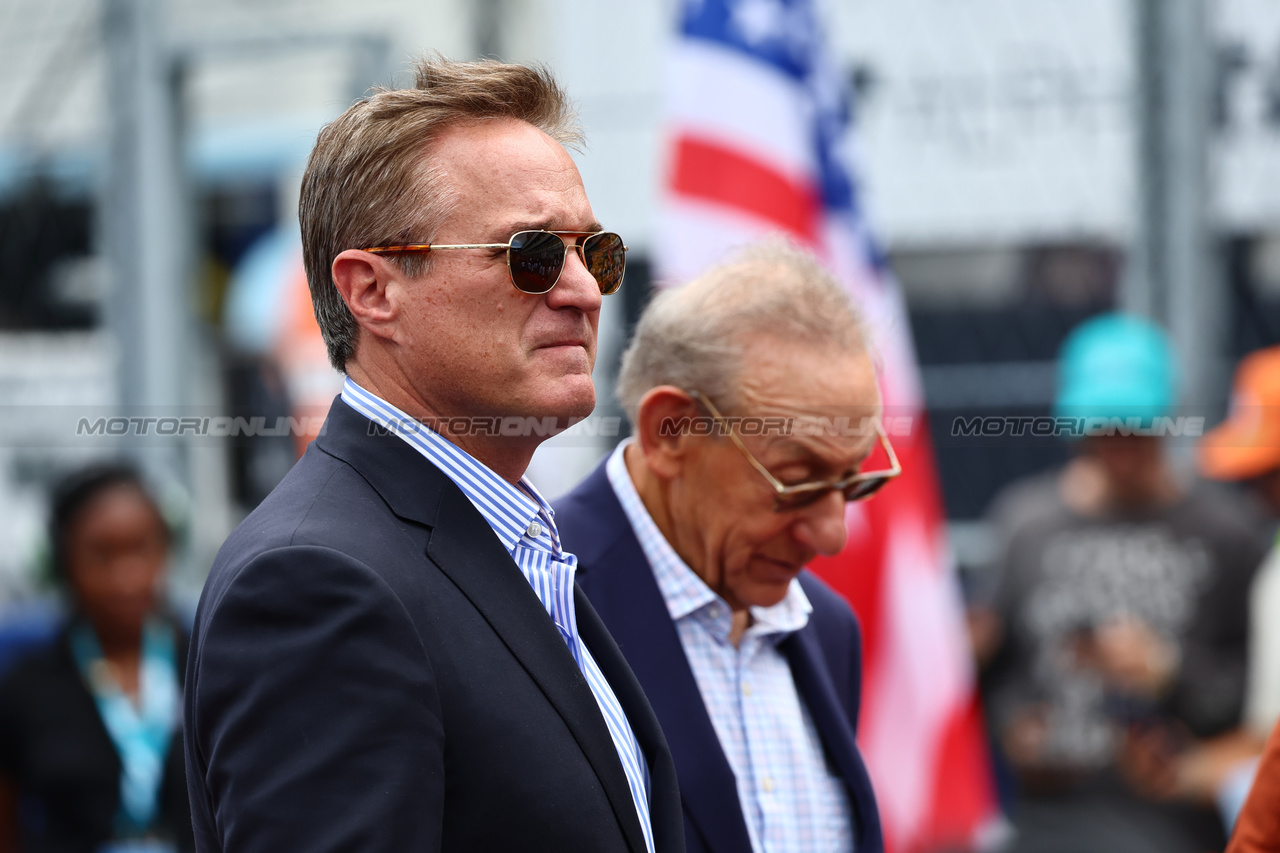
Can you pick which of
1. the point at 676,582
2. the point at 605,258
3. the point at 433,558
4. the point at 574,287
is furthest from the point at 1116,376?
the point at 433,558

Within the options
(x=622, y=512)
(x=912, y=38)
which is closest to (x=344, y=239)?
(x=622, y=512)

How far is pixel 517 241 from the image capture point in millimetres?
1618

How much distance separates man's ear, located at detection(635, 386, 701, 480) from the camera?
2332 millimetres

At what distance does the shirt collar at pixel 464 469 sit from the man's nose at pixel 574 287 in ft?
0.71

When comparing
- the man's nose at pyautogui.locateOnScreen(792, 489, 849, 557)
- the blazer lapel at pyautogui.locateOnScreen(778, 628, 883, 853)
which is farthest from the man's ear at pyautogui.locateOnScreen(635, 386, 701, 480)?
the blazer lapel at pyautogui.locateOnScreen(778, 628, 883, 853)

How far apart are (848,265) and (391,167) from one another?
8.81 ft

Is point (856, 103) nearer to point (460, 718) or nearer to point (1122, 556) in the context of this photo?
point (1122, 556)

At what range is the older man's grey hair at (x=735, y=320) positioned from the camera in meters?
2.29

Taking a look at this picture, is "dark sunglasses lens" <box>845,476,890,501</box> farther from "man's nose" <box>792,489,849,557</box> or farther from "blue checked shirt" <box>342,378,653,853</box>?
"blue checked shirt" <box>342,378,653,853</box>

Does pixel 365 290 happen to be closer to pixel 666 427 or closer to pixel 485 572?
pixel 485 572

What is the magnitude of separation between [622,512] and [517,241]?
0.84m

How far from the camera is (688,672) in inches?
87.0

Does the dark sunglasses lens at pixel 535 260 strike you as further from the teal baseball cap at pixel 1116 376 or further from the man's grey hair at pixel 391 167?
the teal baseball cap at pixel 1116 376

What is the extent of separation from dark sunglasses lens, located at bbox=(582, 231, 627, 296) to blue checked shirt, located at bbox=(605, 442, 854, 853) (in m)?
0.61
